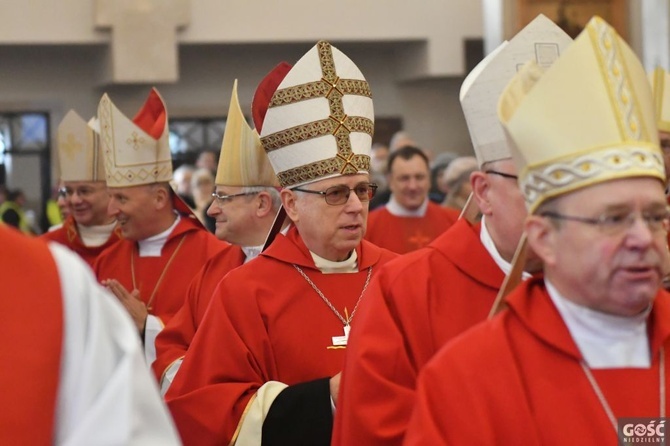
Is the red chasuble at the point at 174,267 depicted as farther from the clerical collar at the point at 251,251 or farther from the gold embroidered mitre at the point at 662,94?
the gold embroidered mitre at the point at 662,94

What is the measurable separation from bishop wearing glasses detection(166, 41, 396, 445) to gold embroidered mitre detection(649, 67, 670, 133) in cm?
151

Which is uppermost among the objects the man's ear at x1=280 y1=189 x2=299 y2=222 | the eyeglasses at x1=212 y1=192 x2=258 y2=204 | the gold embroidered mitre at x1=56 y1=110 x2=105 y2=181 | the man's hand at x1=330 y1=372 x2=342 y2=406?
the gold embroidered mitre at x1=56 y1=110 x2=105 y2=181

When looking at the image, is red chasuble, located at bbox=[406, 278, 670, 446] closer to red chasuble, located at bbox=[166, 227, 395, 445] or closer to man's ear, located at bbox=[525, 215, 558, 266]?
man's ear, located at bbox=[525, 215, 558, 266]

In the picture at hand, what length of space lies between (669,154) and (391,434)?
2545mm

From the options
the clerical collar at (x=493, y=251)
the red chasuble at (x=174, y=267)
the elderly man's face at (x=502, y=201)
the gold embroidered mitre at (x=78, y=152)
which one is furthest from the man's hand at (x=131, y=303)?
the elderly man's face at (x=502, y=201)

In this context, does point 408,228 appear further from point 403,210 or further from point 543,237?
point 543,237

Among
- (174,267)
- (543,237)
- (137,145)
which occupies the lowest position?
(174,267)

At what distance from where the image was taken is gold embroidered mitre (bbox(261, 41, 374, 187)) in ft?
16.5

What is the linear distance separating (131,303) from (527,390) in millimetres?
4052

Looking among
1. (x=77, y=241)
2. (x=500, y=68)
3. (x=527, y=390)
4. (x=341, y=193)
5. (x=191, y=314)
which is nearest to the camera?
(x=527, y=390)

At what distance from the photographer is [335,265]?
16.2ft

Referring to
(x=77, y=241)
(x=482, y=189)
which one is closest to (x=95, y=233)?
(x=77, y=241)

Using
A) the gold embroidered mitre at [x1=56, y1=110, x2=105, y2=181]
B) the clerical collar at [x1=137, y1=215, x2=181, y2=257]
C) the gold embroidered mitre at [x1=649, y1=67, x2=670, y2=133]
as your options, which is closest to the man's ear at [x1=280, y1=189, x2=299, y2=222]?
the gold embroidered mitre at [x1=649, y1=67, x2=670, y2=133]

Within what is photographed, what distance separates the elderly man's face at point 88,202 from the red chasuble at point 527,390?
18.0 feet
